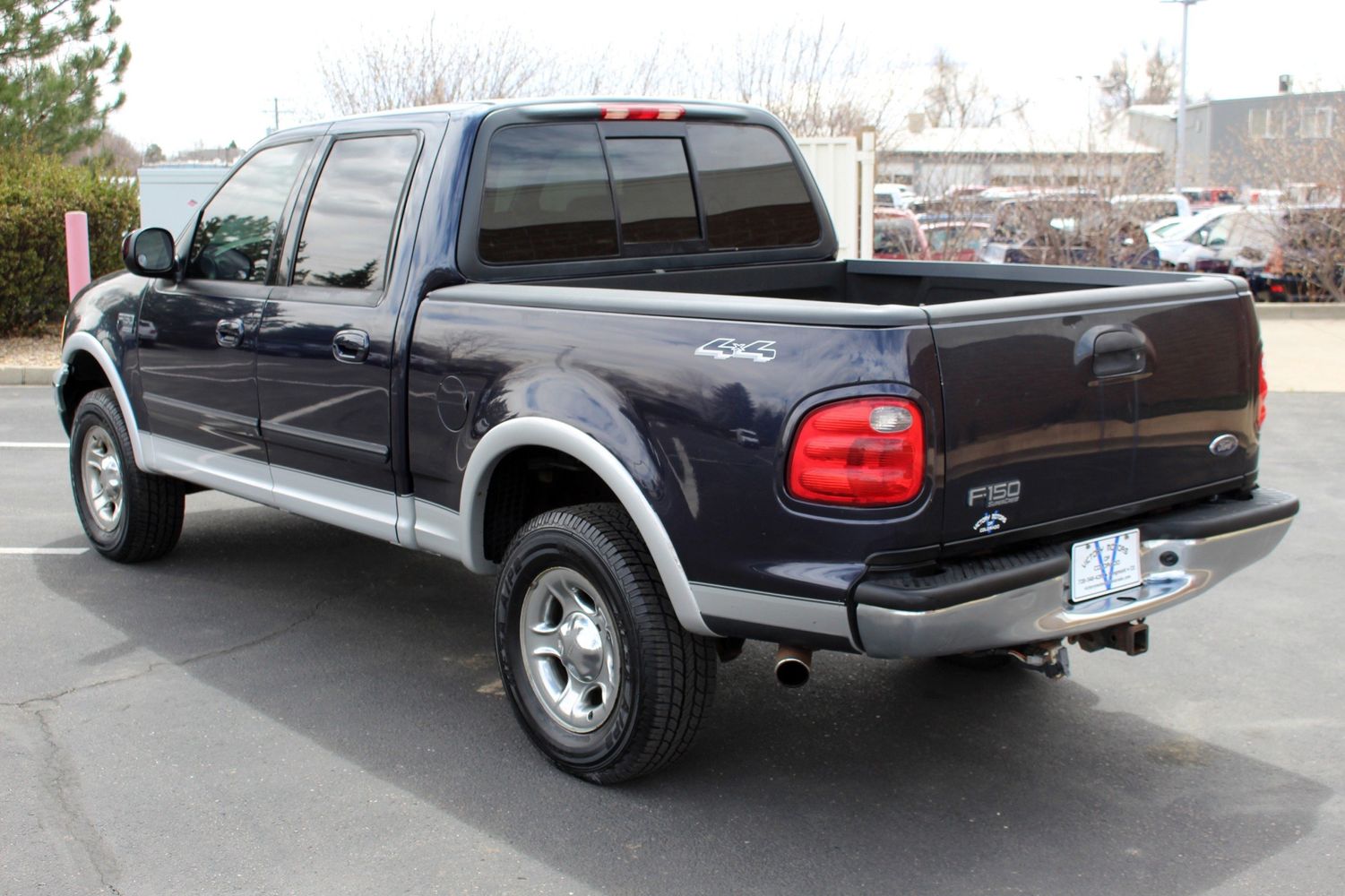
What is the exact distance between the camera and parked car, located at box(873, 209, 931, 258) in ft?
53.6

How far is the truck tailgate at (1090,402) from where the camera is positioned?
3248 millimetres

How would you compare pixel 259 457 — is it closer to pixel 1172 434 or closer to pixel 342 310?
pixel 342 310

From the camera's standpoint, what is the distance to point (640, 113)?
482 centimetres

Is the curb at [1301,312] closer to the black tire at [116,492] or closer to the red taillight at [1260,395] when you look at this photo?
the red taillight at [1260,395]

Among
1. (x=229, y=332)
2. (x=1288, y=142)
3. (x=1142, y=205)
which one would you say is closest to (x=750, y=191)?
(x=229, y=332)

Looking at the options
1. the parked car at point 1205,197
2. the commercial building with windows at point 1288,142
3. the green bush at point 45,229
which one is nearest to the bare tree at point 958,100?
the commercial building with windows at point 1288,142

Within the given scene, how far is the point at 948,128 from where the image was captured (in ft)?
69.4

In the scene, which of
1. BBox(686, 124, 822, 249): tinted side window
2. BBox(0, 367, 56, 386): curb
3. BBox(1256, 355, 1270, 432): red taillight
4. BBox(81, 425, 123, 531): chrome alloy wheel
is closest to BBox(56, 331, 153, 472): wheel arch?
BBox(81, 425, 123, 531): chrome alloy wheel

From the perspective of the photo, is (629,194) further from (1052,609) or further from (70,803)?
(70,803)

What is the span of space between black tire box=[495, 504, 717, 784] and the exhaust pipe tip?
0.94ft

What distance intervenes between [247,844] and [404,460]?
52.1 inches

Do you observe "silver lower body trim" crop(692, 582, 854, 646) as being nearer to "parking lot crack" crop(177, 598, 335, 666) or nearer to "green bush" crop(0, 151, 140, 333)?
"parking lot crack" crop(177, 598, 335, 666)

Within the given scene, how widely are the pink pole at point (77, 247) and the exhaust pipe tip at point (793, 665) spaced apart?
10963 millimetres

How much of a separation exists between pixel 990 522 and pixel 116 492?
172 inches
